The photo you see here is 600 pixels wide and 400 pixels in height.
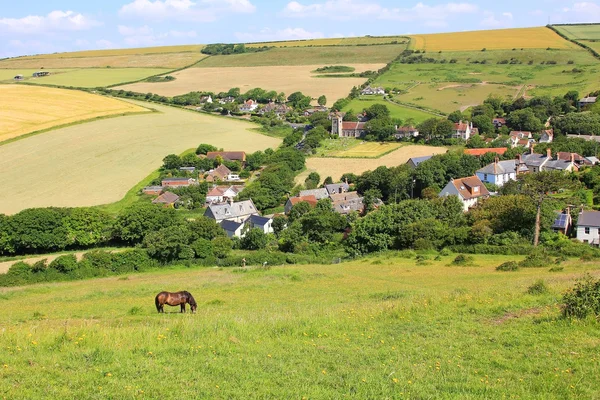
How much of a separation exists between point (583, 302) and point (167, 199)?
51.7 meters

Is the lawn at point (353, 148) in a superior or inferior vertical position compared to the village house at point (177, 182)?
superior

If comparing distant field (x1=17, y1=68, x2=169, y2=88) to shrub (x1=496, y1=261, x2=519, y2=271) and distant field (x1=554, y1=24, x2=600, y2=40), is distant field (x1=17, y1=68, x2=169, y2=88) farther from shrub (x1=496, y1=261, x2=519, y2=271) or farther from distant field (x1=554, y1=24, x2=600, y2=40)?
shrub (x1=496, y1=261, x2=519, y2=271)

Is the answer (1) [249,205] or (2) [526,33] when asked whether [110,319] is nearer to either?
(1) [249,205]

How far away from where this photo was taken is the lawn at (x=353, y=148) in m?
84.4

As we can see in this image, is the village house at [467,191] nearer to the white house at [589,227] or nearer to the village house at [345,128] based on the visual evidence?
the white house at [589,227]

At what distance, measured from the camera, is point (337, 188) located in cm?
6369

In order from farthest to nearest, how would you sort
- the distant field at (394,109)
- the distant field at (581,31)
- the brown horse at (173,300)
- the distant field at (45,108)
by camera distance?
the distant field at (581,31) → the distant field at (394,109) → the distant field at (45,108) → the brown horse at (173,300)

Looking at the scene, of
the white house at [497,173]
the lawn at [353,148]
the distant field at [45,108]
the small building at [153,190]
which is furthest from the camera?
the distant field at [45,108]

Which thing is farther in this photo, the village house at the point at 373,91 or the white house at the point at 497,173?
the village house at the point at 373,91

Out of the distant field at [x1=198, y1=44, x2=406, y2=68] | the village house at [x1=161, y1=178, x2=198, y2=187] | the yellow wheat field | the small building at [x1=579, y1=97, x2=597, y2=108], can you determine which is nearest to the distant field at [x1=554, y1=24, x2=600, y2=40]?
the yellow wheat field

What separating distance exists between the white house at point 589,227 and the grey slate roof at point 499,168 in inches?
894

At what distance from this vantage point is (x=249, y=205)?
58375mm

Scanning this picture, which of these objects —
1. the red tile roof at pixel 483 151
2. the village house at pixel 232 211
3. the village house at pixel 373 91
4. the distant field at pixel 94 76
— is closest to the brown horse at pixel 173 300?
the village house at pixel 232 211

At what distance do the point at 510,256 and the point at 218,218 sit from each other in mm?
28786
